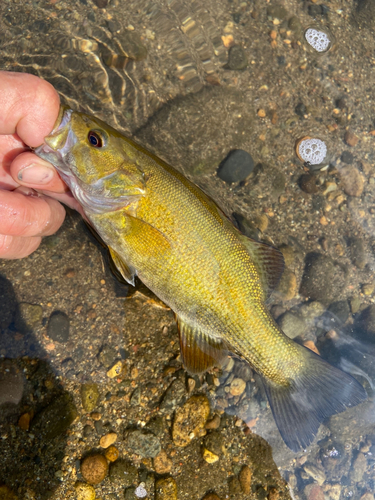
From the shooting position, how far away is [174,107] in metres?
3.99

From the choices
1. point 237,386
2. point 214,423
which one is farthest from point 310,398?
point 214,423

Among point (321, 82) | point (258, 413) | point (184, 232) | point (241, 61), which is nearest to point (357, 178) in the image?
point (321, 82)

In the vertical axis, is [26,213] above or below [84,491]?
above

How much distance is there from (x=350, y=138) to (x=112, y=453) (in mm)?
4798

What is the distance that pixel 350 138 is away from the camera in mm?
4367

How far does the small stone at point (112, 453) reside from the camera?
315 cm

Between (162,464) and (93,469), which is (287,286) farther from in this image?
(93,469)

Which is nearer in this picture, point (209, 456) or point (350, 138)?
point (209, 456)

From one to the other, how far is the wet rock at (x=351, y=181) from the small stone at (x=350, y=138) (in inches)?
14.5

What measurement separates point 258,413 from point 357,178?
325cm

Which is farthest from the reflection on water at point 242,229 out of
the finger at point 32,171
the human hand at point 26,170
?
the finger at point 32,171

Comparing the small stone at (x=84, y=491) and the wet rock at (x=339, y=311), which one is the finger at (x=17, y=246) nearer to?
the small stone at (x=84, y=491)

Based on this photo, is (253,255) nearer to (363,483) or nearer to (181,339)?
(181,339)

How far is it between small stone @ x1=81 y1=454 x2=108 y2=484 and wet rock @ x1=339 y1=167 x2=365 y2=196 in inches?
169
